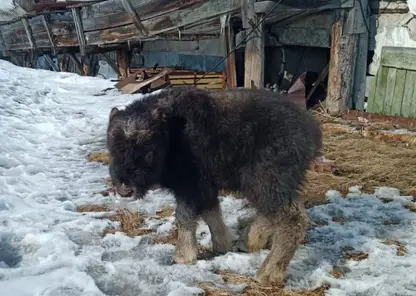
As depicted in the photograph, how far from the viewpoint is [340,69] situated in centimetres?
958

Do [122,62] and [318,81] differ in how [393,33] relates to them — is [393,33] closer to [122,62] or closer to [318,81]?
[318,81]

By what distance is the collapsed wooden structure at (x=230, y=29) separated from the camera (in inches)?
373

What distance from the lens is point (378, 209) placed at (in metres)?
5.35

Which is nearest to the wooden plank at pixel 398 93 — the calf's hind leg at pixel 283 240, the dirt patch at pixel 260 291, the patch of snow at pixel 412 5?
the patch of snow at pixel 412 5

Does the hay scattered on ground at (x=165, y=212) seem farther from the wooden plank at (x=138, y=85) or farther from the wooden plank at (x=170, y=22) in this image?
the wooden plank at (x=138, y=85)

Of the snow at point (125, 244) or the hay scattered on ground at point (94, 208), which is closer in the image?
the snow at point (125, 244)

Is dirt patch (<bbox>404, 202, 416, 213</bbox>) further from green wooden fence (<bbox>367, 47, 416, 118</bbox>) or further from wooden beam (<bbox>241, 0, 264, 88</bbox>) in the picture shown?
wooden beam (<bbox>241, 0, 264, 88</bbox>)

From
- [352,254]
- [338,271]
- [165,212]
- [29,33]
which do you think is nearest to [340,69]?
[165,212]

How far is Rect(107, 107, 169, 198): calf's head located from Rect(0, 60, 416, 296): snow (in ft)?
2.57

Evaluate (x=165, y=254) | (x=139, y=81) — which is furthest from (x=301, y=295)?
(x=139, y=81)

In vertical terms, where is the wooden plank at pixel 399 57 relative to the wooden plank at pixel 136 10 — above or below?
below

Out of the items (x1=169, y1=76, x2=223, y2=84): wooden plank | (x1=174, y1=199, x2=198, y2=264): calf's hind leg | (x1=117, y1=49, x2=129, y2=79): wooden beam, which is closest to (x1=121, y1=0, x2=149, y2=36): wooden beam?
(x1=169, y1=76, x2=223, y2=84): wooden plank

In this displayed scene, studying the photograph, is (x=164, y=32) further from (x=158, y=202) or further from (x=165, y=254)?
(x=165, y=254)

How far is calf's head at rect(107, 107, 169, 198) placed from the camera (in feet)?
12.6
